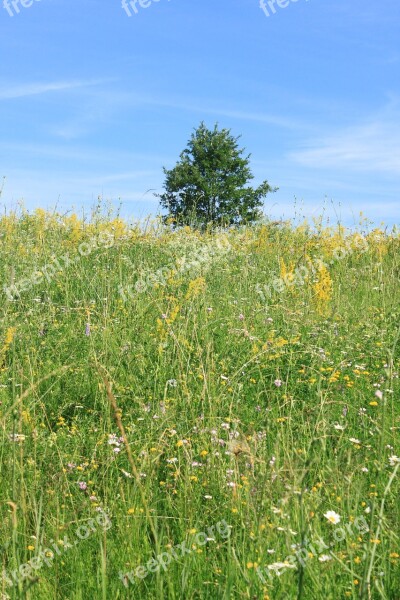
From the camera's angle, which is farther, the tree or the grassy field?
the tree

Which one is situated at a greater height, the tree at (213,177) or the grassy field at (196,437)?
the tree at (213,177)

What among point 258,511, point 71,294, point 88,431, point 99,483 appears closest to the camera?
point 258,511

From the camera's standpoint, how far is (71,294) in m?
6.44

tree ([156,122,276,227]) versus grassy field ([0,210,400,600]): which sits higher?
tree ([156,122,276,227])

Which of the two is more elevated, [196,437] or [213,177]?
[213,177]

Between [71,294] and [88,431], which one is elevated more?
[71,294]

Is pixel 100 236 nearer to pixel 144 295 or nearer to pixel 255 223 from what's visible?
pixel 144 295

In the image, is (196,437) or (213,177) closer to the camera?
(196,437)

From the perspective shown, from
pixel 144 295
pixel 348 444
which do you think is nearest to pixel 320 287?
pixel 144 295

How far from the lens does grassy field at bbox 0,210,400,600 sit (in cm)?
228

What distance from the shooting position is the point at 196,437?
3.38 metres

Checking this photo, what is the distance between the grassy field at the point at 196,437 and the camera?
2.28m

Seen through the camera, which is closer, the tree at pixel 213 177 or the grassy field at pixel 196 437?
the grassy field at pixel 196 437

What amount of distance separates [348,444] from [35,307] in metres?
3.26
